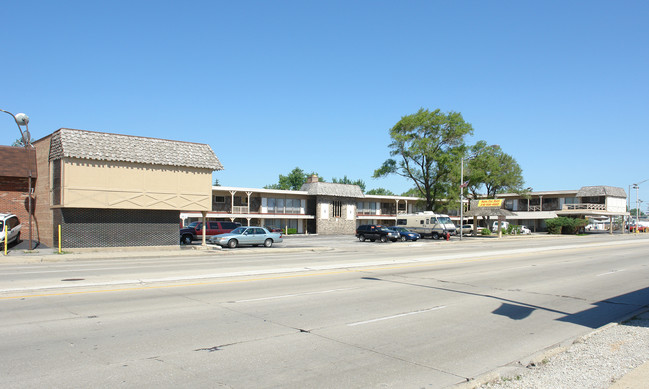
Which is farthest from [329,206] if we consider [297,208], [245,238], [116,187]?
[116,187]

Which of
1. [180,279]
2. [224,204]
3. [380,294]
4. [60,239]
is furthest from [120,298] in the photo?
[224,204]

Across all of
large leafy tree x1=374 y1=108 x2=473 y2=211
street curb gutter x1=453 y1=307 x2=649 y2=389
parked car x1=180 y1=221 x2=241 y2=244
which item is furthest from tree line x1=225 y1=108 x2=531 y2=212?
street curb gutter x1=453 y1=307 x2=649 y2=389

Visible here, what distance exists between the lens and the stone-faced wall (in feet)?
199

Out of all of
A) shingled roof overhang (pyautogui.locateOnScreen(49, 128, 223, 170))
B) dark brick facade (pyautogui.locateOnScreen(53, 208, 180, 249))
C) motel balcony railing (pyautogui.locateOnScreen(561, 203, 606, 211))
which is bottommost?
dark brick facade (pyautogui.locateOnScreen(53, 208, 180, 249))

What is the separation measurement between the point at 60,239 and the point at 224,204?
30.3 meters

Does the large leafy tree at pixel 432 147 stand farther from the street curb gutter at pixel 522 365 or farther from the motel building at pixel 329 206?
the street curb gutter at pixel 522 365

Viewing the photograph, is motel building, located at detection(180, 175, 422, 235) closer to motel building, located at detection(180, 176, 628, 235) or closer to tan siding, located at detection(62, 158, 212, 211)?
motel building, located at detection(180, 176, 628, 235)

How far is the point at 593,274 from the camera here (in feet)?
61.1

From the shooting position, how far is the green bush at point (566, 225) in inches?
2601

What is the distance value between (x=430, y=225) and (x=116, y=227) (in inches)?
1215

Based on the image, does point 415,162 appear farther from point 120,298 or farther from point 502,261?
point 120,298

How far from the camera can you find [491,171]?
63.8 meters

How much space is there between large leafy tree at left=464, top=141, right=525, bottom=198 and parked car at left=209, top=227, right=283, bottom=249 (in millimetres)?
28816

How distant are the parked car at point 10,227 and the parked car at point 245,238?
11.0m
